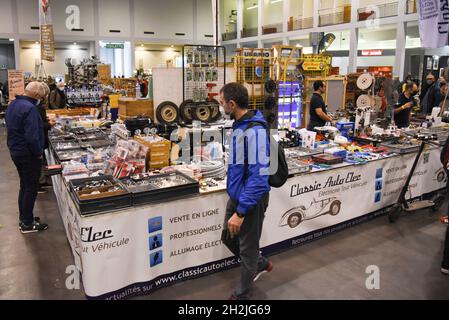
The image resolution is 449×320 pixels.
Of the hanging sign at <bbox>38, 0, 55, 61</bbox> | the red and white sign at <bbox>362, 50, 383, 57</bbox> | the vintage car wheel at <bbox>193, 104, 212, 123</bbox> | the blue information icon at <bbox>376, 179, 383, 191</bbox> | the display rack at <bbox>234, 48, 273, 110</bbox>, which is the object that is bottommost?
the blue information icon at <bbox>376, 179, 383, 191</bbox>

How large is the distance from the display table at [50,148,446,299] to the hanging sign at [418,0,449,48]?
1741mm

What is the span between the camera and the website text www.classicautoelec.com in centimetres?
298

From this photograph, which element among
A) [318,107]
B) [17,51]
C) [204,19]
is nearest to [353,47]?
[204,19]

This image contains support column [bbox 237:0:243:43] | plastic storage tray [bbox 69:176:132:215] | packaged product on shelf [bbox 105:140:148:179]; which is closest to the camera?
plastic storage tray [bbox 69:176:132:215]

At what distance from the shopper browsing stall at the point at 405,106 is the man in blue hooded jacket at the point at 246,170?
14.2ft

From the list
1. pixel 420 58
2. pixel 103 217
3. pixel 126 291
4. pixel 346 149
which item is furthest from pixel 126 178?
pixel 420 58

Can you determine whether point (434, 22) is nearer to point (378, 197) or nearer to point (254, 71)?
point (378, 197)

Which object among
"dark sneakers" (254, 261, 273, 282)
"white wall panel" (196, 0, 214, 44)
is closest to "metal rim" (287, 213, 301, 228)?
"dark sneakers" (254, 261, 273, 282)

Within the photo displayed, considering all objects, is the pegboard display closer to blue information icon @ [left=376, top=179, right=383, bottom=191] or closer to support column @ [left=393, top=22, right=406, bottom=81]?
blue information icon @ [left=376, top=179, right=383, bottom=191]

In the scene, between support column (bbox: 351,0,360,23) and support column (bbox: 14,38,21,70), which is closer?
support column (bbox: 351,0,360,23)
